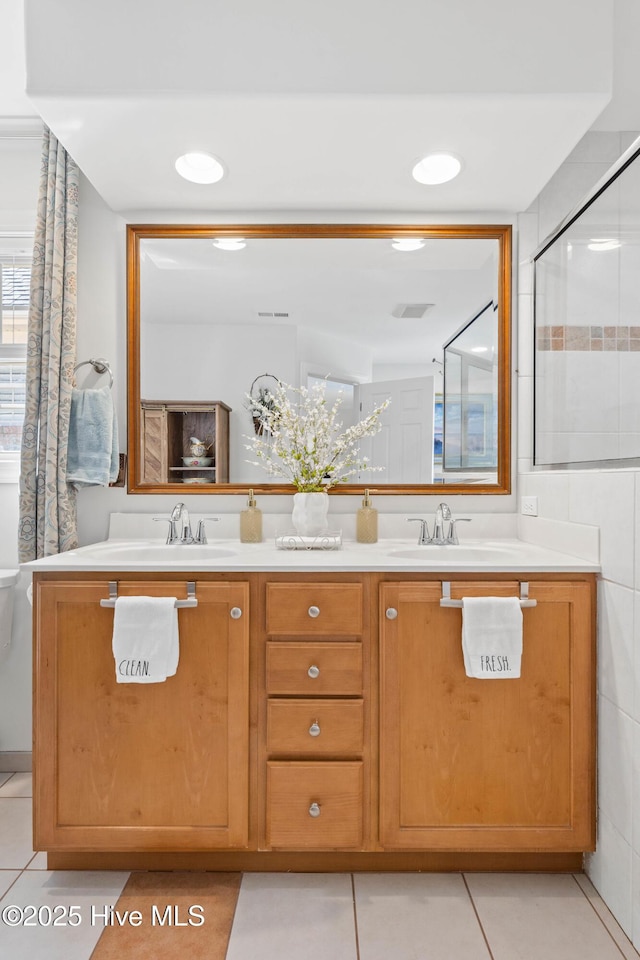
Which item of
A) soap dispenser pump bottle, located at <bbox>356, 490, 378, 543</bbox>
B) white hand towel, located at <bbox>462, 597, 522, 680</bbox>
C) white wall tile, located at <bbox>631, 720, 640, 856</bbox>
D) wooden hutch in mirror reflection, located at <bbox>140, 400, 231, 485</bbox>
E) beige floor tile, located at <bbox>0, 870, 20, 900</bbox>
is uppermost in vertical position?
wooden hutch in mirror reflection, located at <bbox>140, 400, 231, 485</bbox>

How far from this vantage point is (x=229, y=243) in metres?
2.15

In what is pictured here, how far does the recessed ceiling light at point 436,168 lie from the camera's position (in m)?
1.80

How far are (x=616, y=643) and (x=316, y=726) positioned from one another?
79 cm

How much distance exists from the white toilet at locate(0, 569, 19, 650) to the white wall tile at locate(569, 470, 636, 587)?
1.92 m

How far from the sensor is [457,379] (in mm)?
2152

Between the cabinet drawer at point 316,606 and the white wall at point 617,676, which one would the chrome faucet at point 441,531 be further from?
the cabinet drawer at point 316,606

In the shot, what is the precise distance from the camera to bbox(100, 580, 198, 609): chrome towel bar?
154 centimetres

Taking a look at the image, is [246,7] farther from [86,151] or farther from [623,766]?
[623,766]

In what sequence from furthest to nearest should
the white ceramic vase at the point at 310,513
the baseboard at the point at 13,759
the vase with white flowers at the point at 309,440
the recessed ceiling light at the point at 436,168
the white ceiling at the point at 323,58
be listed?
the baseboard at the point at 13,759, the vase with white flowers at the point at 309,440, the white ceramic vase at the point at 310,513, the recessed ceiling light at the point at 436,168, the white ceiling at the point at 323,58

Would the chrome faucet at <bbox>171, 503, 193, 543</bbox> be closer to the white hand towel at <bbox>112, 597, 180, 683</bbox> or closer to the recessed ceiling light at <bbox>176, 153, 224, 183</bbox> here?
the white hand towel at <bbox>112, 597, 180, 683</bbox>

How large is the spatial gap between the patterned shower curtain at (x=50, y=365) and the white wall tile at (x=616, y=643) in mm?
1697

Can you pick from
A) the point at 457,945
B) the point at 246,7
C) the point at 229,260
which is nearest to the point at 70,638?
the point at 457,945

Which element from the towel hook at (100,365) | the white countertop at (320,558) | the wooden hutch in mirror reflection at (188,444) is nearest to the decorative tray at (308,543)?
the white countertop at (320,558)

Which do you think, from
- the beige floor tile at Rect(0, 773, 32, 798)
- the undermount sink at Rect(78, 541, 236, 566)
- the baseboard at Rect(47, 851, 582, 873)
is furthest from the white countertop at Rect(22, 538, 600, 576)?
the beige floor tile at Rect(0, 773, 32, 798)
